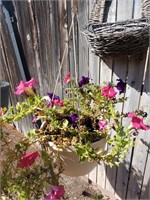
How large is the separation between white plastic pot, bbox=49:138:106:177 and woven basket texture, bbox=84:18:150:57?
1.57 ft

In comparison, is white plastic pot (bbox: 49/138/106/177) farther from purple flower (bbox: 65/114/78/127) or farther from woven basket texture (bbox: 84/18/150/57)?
woven basket texture (bbox: 84/18/150/57)

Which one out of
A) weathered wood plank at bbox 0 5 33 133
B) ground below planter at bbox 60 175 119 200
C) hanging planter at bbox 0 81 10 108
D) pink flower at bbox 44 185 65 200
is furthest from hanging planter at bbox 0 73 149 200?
weathered wood plank at bbox 0 5 33 133

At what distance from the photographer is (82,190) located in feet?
6.21

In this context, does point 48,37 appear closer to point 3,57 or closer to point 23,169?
point 3,57

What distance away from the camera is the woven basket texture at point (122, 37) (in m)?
0.97

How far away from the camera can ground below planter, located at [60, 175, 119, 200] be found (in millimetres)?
1814

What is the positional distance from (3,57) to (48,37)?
2.61 feet

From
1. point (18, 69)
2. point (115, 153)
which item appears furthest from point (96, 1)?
point (18, 69)

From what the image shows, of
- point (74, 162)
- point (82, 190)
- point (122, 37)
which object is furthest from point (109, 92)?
point (82, 190)

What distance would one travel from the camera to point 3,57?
223cm

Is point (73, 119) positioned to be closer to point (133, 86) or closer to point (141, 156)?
point (133, 86)

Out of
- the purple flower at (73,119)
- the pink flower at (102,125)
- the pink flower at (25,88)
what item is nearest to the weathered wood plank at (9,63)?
the pink flower at (25,88)

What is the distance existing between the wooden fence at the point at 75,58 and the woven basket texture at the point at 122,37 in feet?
0.38

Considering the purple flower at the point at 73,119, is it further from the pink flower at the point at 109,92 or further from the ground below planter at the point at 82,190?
the ground below planter at the point at 82,190
